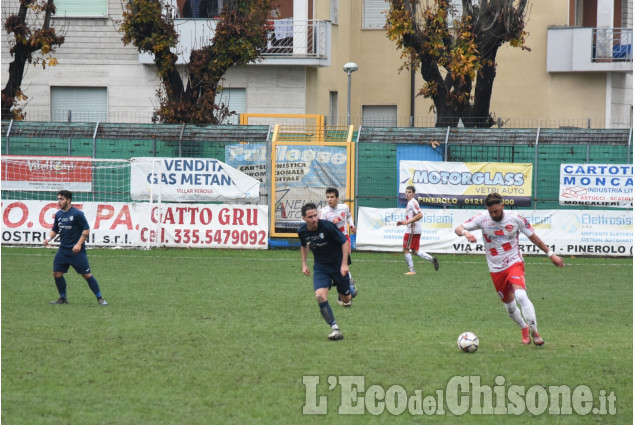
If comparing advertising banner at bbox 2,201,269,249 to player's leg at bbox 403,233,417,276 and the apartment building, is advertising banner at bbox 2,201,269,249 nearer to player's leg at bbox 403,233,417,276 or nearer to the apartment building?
player's leg at bbox 403,233,417,276

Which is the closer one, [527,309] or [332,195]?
[527,309]

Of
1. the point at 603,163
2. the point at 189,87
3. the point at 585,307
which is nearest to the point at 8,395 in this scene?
the point at 585,307

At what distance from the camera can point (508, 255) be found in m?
12.0

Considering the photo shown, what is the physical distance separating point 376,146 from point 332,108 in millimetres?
11445

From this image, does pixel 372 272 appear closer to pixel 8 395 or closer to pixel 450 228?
pixel 450 228

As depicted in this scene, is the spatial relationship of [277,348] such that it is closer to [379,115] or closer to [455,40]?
[455,40]

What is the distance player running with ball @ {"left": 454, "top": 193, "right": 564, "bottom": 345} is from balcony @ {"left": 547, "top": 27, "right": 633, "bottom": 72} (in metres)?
24.6

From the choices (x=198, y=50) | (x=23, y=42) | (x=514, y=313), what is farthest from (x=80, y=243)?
(x=198, y=50)

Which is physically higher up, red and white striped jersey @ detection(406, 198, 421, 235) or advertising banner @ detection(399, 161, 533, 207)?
advertising banner @ detection(399, 161, 533, 207)

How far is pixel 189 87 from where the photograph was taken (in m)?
30.4

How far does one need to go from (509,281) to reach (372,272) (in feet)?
30.3

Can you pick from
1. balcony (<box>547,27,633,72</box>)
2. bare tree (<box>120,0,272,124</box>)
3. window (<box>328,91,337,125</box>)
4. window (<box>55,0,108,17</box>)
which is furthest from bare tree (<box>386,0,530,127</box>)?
window (<box>55,0,108,17</box>)

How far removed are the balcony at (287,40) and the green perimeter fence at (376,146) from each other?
728 cm

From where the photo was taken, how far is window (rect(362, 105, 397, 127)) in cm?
3781
